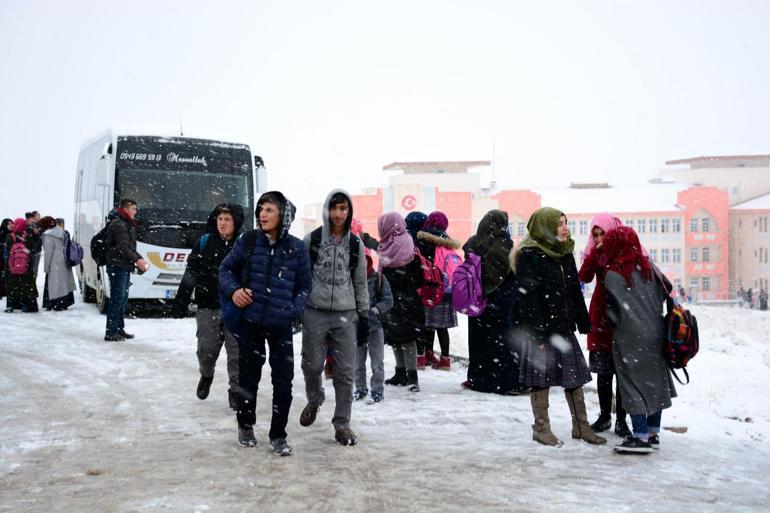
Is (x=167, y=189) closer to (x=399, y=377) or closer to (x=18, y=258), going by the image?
(x=18, y=258)

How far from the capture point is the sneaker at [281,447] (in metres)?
6.02

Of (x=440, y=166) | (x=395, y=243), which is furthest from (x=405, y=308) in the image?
(x=440, y=166)

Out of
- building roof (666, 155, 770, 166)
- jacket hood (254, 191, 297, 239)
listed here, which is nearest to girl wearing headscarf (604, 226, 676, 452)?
→ jacket hood (254, 191, 297, 239)

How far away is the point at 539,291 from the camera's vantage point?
6500 mm

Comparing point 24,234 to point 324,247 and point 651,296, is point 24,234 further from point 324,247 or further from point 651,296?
point 651,296

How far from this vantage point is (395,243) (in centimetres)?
852

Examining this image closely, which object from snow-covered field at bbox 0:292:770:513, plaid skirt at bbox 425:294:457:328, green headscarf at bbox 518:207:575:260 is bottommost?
snow-covered field at bbox 0:292:770:513

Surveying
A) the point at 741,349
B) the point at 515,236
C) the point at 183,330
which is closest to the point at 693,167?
the point at 515,236

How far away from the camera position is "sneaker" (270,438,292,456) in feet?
19.7

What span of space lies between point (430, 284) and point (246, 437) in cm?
330

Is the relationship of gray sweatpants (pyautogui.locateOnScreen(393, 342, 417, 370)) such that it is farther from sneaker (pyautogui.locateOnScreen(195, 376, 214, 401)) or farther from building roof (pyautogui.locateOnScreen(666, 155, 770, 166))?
building roof (pyautogui.locateOnScreen(666, 155, 770, 166))

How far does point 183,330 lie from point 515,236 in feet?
247

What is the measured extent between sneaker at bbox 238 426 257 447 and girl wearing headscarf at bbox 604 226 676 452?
8.88ft

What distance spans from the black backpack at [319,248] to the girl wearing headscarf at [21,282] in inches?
482
